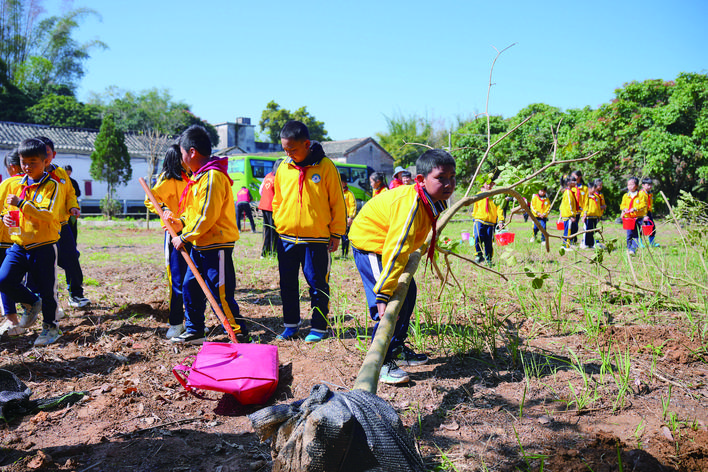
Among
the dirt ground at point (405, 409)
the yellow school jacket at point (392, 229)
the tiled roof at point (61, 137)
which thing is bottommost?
the dirt ground at point (405, 409)

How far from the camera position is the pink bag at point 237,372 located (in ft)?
9.11

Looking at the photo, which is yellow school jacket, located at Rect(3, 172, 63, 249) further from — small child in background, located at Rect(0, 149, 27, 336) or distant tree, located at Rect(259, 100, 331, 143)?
distant tree, located at Rect(259, 100, 331, 143)

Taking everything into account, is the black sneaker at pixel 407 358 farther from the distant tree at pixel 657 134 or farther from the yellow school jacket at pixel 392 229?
the distant tree at pixel 657 134

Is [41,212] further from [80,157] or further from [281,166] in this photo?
[80,157]

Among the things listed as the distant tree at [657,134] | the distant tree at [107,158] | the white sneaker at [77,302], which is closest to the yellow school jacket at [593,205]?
the distant tree at [657,134]

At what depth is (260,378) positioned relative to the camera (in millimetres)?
2830

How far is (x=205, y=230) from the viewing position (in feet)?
12.7

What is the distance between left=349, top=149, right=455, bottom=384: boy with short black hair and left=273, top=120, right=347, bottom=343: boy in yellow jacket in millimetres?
652

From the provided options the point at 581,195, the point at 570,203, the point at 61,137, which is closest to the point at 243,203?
the point at 570,203

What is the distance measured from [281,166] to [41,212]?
80.7 inches

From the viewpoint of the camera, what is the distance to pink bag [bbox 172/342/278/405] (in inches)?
109

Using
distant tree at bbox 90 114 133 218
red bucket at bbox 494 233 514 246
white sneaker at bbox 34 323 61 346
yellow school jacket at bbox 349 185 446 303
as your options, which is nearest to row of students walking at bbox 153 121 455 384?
yellow school jacket at bbox 349 185 446 303

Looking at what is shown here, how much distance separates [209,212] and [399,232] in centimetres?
177

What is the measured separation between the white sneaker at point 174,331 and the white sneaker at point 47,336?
3.02ft
